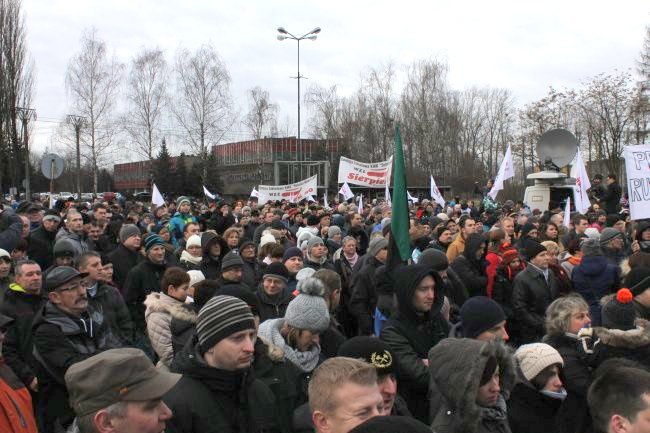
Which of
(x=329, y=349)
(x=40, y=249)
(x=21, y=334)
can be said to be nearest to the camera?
(x=329, y=349)

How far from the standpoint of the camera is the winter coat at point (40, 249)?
28.2 ft

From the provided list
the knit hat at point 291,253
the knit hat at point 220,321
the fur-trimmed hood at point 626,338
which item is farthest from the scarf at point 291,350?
the knit hat at point 291,253

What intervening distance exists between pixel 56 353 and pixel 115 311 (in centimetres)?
147

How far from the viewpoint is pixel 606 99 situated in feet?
125

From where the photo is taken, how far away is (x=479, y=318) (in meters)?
3.94

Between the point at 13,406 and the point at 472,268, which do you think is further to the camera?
the point at 472,268

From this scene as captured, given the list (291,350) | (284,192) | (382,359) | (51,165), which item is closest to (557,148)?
(284,192)

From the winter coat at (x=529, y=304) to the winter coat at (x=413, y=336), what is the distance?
7.22 ft

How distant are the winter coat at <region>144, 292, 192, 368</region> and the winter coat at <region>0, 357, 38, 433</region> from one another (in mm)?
1011

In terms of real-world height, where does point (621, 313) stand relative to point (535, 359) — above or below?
above

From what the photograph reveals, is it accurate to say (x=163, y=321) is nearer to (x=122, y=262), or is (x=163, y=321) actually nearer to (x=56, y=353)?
(x=56, y=353)

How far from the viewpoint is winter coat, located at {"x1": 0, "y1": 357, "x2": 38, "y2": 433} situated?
3275mm

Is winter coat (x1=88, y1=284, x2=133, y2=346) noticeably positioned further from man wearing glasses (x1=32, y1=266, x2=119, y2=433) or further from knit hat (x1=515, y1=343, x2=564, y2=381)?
knit hat (x1=515, y1=343, x2=564, y2=381)

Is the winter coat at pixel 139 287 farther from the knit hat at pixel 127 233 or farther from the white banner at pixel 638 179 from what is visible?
the white banner at pixel 638 179
